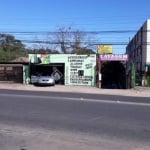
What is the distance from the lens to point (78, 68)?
4744 cm

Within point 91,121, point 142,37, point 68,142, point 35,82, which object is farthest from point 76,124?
point 142,37

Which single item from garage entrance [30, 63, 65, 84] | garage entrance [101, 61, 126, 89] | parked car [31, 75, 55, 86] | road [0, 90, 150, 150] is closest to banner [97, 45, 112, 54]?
garage entrance [101, 61, 126, 89]

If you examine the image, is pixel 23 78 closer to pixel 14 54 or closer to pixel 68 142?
pixel 68 142

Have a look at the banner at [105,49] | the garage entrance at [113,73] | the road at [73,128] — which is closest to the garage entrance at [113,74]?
the garage entrance at [113,73]

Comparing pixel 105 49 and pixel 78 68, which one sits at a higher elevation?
pixel 105 49

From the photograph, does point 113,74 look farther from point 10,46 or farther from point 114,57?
point 10,46

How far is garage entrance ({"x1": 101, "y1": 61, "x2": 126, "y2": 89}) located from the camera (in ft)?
172

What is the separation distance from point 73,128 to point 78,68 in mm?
34596

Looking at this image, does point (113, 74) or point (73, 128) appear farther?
point (113, 74)

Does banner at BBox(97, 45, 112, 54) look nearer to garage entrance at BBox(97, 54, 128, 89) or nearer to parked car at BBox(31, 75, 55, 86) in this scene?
garage entrance at BBox(97, 54, 128, 89)

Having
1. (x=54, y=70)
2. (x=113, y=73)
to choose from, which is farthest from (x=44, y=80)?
(x=113, y=73)

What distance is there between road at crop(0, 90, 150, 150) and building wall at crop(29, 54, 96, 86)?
28170 mm

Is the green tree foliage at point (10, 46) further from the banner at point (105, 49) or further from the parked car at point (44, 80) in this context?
the parked car at point (44, 80)

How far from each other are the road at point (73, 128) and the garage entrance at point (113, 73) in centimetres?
3366
